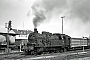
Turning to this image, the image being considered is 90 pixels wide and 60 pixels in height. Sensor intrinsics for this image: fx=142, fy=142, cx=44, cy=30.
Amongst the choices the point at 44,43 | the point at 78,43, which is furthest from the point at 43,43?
the point at 78,43

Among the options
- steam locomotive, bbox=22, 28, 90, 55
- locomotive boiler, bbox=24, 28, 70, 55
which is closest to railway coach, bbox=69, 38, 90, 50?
steam locomotive, bbox=22, 28, 90, 55

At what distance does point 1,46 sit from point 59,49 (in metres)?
12.9

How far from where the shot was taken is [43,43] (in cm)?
2150

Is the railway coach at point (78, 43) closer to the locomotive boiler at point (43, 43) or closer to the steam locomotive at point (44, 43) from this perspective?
the steam locomotive at point (44, 43)

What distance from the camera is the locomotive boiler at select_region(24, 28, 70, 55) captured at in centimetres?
2033

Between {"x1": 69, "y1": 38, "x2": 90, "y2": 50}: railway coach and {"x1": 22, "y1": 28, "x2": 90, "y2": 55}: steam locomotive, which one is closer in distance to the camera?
{"x1": 22, "y1": 28, "x2": 90, "y2": 55}: steam locomotive

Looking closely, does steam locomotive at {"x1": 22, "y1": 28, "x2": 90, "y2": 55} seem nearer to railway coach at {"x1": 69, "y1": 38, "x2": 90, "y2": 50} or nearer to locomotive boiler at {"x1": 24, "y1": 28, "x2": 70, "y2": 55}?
locomotive boiler at {"x1": 24, "y1": 28, "x2": 70, "y2": 55}

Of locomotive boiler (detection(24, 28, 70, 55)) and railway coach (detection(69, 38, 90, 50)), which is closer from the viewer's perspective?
locomotive boiler (detection(24, 28, 70, 55))

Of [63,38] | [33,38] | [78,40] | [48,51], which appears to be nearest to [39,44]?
[33,38]

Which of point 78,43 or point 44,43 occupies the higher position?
point 44,43

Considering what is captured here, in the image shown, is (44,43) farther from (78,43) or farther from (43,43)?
(78,43)

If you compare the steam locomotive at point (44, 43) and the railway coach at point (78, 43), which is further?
the railway coach at point (78, 43)

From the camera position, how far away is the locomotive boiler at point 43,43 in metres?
20.3

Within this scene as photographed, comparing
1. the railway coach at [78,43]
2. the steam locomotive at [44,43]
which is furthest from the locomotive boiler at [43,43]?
the railway coach at [78,43]
